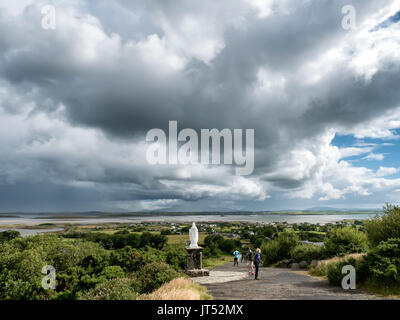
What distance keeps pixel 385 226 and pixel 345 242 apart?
6.10 metres

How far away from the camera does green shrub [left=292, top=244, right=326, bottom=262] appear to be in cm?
2232

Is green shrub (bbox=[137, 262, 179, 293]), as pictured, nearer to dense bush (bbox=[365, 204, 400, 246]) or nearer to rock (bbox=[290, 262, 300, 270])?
dense bush (bbox=[365, 204, 400, 246])

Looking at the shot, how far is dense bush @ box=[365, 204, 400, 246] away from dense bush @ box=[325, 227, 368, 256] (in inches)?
152

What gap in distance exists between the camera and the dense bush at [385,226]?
15.1m

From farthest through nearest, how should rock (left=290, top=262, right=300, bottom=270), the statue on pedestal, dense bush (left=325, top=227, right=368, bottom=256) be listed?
rock (left=290, top=262, right=300, bottom=270)
dense bush (left=325, top=227, right=368, bottom=256)
the statue on pedestal

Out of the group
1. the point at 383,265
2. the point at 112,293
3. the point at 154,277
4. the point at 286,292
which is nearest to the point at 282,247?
the point at 383,265

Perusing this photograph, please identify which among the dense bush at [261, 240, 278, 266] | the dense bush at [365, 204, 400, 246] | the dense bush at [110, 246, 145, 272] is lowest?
the dense bush at [261, 240, 278, 266]

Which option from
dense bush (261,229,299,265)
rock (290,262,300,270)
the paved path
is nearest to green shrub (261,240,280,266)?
dense bush (261,229,299,265)

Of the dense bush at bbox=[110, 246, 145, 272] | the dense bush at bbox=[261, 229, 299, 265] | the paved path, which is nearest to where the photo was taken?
the paved path

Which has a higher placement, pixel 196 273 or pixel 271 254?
pixel 196 273

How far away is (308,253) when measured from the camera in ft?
77.8

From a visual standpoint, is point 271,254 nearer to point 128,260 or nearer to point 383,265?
point 128,260
